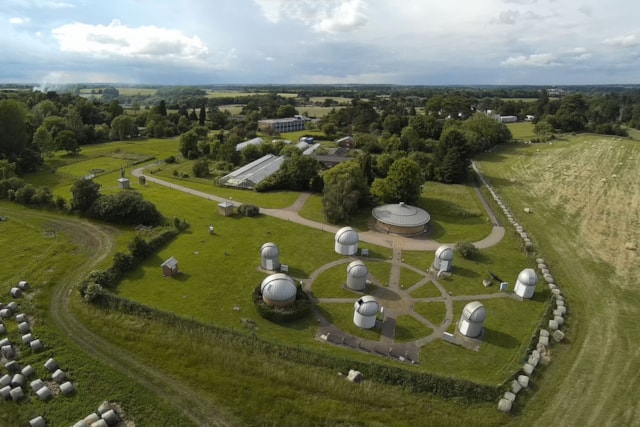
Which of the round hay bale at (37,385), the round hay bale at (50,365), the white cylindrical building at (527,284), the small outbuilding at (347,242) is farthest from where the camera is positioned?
the small outbuilding at (347,242)

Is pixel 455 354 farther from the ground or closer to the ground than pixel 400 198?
closer to the ground

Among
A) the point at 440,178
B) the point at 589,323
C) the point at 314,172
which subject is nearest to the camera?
the point at 589,323

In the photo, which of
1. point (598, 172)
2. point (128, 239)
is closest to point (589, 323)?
point (128, 239)

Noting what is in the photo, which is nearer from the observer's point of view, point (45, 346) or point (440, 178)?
point (45, 346)

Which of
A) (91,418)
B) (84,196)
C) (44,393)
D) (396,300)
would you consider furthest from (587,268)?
(84,196)

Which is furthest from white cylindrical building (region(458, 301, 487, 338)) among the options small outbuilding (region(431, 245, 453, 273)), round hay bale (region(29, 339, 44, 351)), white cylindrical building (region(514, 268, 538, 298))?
round hay bale (region(29, 339, 44, 351))

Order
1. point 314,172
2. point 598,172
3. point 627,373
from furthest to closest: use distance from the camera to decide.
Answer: point 598,172 < point 314,172 < point 627,373

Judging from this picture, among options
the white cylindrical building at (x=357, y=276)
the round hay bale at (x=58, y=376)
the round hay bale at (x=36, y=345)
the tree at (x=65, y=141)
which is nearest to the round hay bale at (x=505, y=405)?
the white cylindrical building at (x=357, y=276)

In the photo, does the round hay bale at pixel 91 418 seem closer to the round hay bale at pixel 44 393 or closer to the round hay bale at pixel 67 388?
the round hay bale at pixel 67 388

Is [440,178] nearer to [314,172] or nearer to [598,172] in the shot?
[314,172]
